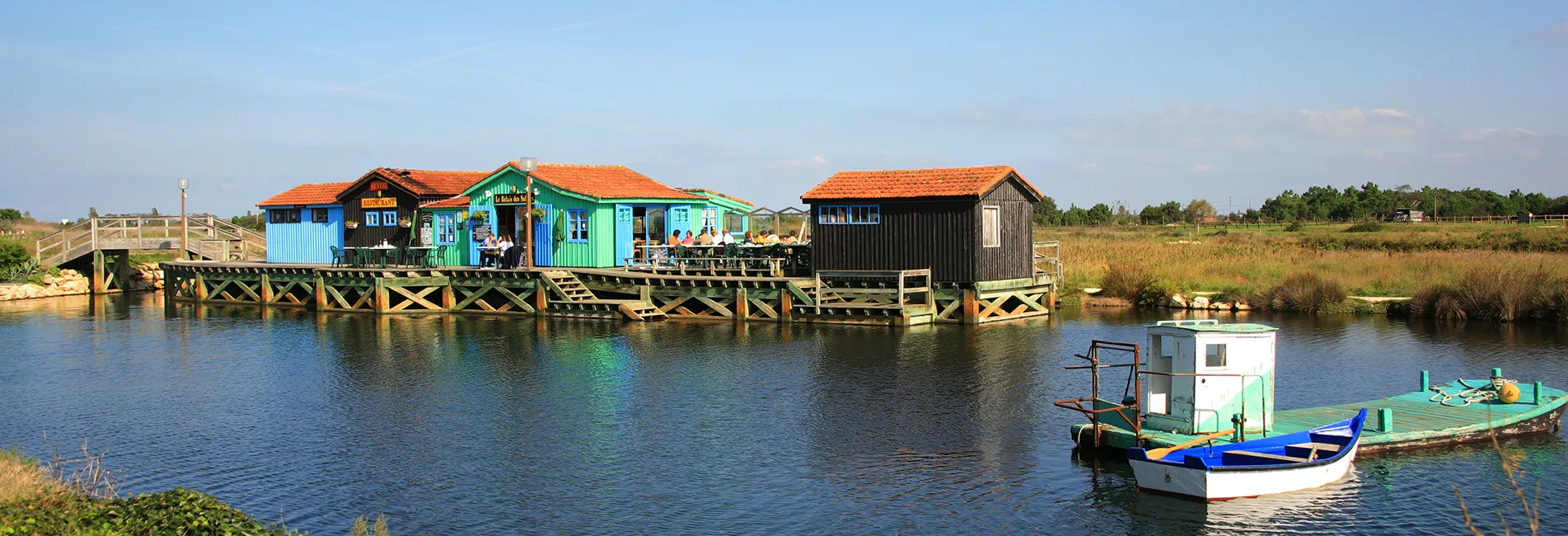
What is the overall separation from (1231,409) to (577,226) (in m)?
25.8

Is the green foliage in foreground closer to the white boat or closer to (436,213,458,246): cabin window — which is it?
the white boat

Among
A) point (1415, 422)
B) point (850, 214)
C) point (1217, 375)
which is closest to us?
point (1217, 375)

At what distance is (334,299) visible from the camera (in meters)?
41.5

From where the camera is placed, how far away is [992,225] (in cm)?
3253

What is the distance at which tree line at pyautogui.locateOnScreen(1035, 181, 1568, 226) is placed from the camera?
3538 inches

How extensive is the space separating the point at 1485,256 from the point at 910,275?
66.4 ft

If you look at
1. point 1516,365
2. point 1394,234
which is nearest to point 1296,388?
point 1516,365

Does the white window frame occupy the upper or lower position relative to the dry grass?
upper

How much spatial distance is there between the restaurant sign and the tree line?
2315 inches

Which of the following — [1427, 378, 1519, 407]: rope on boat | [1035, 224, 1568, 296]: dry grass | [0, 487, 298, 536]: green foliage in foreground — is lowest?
[1427, 378, 1519, 407]: rope on boat

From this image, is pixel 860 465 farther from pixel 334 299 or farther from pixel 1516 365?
pixel 334 299

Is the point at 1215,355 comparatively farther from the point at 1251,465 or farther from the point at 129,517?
the point at 129,517

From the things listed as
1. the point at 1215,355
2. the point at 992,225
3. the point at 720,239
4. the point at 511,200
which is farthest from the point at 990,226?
the point at 1215,355

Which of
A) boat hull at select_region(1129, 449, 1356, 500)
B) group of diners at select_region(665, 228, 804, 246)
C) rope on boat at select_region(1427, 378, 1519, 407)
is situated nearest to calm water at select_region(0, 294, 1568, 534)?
boat hull at select_region(1129, 449, 1356, 500)
